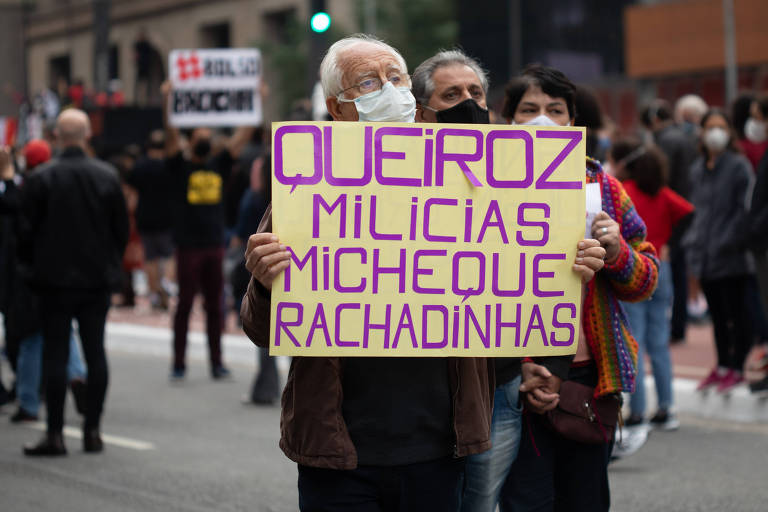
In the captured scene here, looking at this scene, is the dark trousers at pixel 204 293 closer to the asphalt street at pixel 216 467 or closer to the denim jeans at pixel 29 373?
the asphalt street at pixel 216 467

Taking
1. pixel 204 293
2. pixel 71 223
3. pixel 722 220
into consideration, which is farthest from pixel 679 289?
pixel 71 223

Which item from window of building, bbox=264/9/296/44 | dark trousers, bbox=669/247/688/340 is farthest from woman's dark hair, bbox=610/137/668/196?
window of building, bbox=264/9/296/44

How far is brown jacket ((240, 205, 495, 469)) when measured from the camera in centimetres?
293

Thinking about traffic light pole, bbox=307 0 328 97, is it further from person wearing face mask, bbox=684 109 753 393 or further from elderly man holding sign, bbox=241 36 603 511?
elderly man holding sign, bbox=241 36 603 511

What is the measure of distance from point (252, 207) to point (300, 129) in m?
6.03

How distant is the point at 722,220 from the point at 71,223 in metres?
4.61

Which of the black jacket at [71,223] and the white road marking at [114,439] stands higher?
the black jacket at [71,223]

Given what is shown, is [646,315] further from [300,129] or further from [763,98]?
[300,129]

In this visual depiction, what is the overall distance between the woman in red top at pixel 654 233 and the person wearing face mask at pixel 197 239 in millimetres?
3894

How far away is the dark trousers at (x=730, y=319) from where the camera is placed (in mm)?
8523

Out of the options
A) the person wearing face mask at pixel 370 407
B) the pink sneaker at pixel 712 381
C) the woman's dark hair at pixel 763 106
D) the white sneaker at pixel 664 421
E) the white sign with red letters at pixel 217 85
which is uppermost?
the white sign with red letters at pixel 217 85

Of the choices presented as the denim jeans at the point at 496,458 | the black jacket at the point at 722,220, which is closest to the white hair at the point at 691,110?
the black jacket at the point at 722,220

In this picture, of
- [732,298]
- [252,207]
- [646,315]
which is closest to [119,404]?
[252,207]

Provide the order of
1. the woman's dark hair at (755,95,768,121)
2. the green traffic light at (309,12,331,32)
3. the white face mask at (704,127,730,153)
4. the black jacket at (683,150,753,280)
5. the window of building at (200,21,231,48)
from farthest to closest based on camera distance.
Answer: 1. the window of building at (200,21,231,48)
2. the green traffic light at (309,12,331,32)
3. the white face mask at (704,127,730,153)
4. the black jacket at (683,150,753,280)
5. the woman's dark hair at (755,95,768,121)
